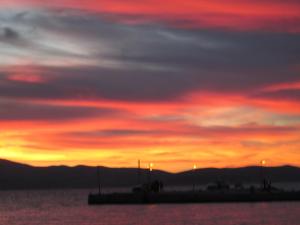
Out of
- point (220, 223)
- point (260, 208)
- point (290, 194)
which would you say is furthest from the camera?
point (290, 194)

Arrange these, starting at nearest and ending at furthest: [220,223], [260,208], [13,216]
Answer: [220,223] → [260,208] → [13,216]

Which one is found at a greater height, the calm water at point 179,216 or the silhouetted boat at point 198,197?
A: the silhouetted boat at point 198,197

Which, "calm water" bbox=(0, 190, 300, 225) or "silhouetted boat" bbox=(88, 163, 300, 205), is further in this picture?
"silhouetted boat" bbox=(88, 163, 300, 205)

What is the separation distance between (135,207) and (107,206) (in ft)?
33.7

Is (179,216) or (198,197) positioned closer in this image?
(179,216)

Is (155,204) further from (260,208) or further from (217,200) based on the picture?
(260,208)

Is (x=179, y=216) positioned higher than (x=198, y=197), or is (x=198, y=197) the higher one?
(x=198, y=197)

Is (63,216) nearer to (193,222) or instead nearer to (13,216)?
(13,216)

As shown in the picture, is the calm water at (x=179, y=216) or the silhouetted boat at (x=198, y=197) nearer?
the calm water at (x=179, y=216)

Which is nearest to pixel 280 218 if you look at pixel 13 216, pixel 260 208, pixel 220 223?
pixel 220 223

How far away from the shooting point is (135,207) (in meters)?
141

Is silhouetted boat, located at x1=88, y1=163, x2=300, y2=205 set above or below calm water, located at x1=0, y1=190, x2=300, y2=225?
above

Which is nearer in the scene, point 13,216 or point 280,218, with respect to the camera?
point 280,218

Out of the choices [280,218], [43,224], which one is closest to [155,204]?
[43,224]
